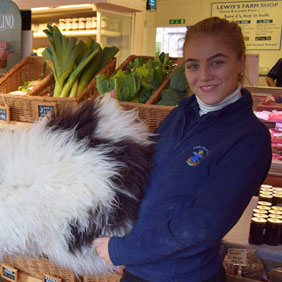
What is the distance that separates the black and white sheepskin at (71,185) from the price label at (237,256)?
0.48 meters

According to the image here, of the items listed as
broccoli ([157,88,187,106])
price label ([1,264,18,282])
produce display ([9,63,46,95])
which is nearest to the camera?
broccoli ([157,88,187,106])

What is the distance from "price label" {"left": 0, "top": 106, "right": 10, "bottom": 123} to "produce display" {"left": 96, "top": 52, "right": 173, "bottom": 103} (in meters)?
0.48

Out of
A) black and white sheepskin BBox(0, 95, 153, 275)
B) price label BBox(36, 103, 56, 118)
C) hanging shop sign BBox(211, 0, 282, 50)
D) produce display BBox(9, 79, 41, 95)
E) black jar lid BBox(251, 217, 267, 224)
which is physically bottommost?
black jar lid BBox(251, 217, 267, 224)

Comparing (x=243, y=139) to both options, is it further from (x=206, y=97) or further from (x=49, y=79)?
(x=49, y=79)

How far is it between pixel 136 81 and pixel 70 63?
1.17 ft

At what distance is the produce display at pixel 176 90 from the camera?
157cm

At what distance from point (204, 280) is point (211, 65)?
612 mm

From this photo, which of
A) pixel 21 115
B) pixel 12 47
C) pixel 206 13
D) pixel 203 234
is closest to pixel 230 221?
pixel 203 234

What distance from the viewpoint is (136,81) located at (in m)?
1.67

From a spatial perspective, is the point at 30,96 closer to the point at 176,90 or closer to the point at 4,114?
the point at 4,114

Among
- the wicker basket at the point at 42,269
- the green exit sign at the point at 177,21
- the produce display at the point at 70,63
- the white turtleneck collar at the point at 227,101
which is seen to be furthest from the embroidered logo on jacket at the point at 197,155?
the green exit sign at the point at 177,21

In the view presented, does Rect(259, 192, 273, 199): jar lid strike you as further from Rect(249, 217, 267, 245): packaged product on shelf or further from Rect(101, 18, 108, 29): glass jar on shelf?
Rect(101, 18, 108, 29): glass jar on shelf

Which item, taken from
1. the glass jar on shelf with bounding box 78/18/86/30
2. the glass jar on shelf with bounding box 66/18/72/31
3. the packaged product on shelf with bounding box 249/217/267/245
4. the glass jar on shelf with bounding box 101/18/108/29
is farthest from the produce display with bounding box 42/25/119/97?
the glass jar on shelf with bounding box 66/18/72/31

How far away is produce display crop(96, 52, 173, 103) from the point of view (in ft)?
5.37
